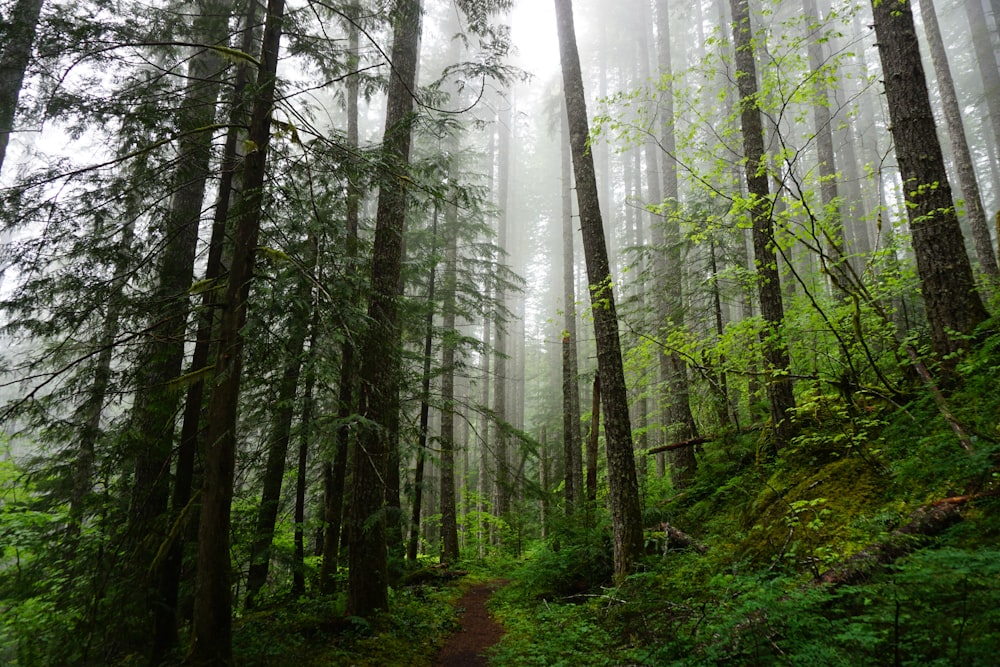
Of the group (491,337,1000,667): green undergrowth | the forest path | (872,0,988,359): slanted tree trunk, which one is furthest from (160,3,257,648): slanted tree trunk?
(872,0,988,359): slanted tree trunk

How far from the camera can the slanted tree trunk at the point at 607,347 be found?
6773 mm

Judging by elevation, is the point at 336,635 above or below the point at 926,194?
below

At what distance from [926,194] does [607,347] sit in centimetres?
420

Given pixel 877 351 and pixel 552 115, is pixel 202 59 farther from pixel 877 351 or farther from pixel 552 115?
pixel 552 115

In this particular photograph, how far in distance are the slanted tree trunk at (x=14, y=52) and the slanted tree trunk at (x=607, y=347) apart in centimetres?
676

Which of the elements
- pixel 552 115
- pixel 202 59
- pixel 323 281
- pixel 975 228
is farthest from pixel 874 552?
pixel 552 115

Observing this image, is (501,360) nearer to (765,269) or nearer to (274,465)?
(274,465)

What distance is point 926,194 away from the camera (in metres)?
5.45

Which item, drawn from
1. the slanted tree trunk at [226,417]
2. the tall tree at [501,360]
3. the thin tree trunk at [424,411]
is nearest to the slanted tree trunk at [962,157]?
the tall tree at [501,360]

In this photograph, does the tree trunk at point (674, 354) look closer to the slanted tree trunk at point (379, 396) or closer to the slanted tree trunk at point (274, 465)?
the slanted tree trunk at point (379, 396)

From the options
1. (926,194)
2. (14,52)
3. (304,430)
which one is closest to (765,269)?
(926,194)

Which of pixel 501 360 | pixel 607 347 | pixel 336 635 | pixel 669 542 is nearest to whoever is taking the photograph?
pixel 336 635

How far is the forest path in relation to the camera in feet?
19.0

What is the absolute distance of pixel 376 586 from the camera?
668 cm
